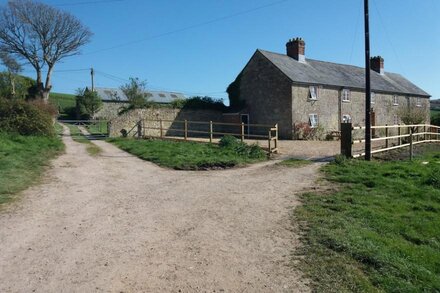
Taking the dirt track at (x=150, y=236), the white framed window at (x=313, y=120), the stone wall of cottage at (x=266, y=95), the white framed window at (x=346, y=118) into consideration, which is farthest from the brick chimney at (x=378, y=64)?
the dirt track at (x=150, y=236)

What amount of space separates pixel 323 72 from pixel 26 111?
23.7 metres

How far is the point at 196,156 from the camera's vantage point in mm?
15875

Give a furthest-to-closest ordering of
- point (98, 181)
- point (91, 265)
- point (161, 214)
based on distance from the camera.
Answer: point (98, 181) → point (161, 214) → point (91, 265)

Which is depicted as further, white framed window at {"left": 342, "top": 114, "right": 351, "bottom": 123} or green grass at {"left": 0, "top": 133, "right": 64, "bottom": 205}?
white framed window at {"left": 342, "top": 114, "right": 351, "bottom": 123}

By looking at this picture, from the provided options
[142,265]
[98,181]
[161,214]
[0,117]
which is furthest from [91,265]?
[0,117]

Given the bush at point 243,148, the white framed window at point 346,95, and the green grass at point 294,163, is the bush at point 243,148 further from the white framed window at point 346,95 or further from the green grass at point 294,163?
the white framed window at point 346,95

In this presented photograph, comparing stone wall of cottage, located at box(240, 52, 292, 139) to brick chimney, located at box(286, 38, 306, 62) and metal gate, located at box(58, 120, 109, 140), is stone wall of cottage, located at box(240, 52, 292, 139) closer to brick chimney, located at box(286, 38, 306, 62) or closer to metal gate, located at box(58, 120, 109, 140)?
brick chimney, located at box(286, 38, 306, 62)

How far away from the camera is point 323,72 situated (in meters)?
33.4

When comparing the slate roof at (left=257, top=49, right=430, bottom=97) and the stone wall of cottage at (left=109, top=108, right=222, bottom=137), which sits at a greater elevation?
the slate roof at (left=257, top=49, right=430, bottom=97)

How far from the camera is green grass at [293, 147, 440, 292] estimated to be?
4.95 metres

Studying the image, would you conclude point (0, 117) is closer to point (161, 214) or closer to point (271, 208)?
point (161, 214)

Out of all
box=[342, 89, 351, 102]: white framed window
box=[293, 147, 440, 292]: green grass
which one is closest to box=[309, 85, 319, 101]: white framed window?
box=[342, 89, 351, 102]: white framed window

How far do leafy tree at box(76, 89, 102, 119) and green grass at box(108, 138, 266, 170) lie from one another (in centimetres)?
3373

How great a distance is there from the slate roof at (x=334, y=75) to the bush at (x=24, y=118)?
54.8 ft
